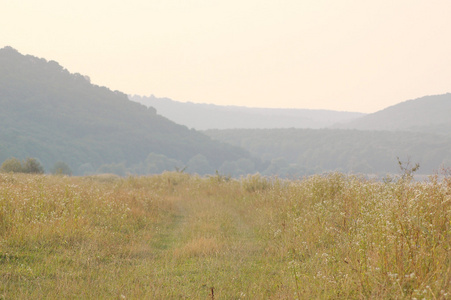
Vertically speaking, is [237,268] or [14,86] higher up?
[14,86]

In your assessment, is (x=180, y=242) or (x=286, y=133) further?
(x=286, y=133)

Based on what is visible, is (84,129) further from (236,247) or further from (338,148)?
(236,247)

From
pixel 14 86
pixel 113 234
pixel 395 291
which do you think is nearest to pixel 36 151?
pixel 14 86

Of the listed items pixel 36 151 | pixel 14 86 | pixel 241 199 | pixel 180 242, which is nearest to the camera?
pixel 180 242

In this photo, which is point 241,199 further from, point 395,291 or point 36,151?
point 36,151

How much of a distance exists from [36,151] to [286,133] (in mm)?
122997

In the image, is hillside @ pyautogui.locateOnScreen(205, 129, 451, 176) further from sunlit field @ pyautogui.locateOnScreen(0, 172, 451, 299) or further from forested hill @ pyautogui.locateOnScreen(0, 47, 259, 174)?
sunlit field @ pyautogui.locateOnScreen(0, 172, 451, 299)

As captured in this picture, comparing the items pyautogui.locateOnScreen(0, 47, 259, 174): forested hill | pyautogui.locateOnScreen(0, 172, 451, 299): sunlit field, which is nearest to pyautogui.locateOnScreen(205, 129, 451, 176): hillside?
pyautogui.locateOnScreen(0, 47, 259, 174): forested hill

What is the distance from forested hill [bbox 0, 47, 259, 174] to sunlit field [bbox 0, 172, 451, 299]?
80.7 metres

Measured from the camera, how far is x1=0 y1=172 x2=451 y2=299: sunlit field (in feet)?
15.1

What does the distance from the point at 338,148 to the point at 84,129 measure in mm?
99965

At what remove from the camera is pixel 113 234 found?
8.18m

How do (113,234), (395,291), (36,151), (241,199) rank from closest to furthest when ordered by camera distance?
1. (395,291)
2. (113,234)
3. (241,199)
4. (36,151)

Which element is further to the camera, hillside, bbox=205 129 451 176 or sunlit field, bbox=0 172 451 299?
hillside, bbox=205 129 451 176
